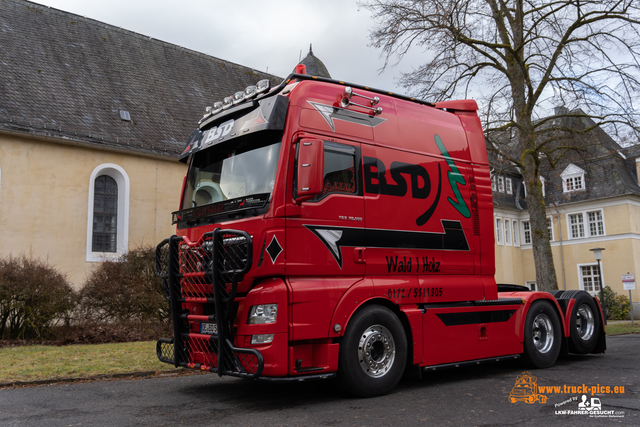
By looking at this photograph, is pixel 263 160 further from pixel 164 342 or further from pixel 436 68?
pixel 436 68

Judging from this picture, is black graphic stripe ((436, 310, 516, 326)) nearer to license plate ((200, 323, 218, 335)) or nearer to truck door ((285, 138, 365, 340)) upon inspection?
truck door ((285, 138, 365, 340))

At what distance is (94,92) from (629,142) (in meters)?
17.7

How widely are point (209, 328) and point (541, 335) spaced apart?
5120mm

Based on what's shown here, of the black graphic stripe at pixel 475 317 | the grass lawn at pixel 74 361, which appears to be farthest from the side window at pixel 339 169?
the grass lawn at pixel 74 361

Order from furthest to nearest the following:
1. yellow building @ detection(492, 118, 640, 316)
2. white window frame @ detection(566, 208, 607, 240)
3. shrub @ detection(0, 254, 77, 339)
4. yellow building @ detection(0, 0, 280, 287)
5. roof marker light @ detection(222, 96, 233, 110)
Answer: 1. white window frame @ detection(566, 208, 607, 240)
2. yellow building @ detection(492, 118, 640, 316)
3. yellow building @ detection(0, 0, 280, 287)
4. shrub @ detection(0, 254, 77, 339)
5. roof marker light @ detection(222, 96, 233, 110)

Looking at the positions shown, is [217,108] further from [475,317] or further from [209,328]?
[475,317]

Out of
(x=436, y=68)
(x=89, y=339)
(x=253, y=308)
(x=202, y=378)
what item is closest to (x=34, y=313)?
(x=89, y=339)

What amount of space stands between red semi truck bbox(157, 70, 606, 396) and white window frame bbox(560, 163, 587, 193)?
104ft

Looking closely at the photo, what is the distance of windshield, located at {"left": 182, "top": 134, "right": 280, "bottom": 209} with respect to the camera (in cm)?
595

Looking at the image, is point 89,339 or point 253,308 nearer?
point 253,308

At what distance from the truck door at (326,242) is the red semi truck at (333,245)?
15 mm

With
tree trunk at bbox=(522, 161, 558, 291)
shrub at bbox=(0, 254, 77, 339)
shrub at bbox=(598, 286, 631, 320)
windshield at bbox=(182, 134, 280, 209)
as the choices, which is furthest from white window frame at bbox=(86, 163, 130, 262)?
shrub at bbox=(598, 286, 631, 320)

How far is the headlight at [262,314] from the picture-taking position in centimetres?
545

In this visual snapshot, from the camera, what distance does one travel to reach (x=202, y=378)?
25.1 feet
